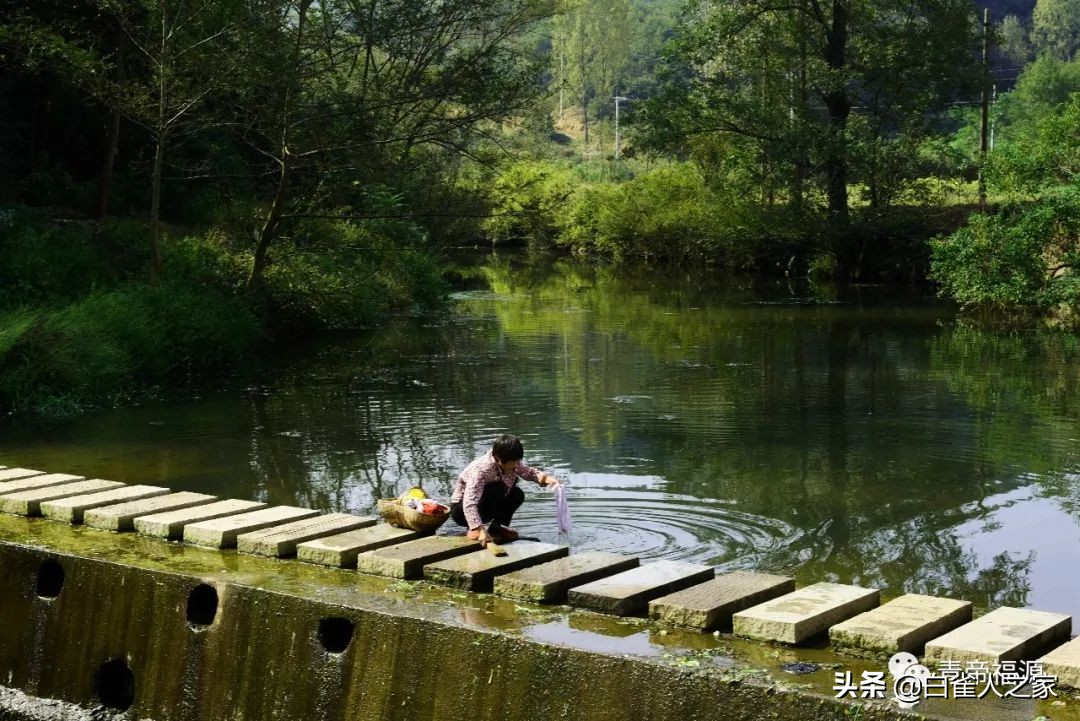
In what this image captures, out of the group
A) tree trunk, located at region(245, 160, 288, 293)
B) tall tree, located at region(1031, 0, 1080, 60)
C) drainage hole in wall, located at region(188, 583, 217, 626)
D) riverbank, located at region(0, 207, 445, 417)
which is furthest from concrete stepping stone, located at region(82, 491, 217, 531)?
tall tree, located at region(1031, 0, 1080, 60)

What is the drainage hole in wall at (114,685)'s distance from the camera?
6.98 metres

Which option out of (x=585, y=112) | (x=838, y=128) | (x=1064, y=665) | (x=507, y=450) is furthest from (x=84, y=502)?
(x=585, y=112)

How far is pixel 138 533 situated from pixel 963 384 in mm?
13363

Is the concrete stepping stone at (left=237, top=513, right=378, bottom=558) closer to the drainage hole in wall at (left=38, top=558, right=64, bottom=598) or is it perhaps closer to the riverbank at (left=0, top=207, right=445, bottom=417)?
the drainage hole in wall at (left=38, top=558, right=64, bottom=598)

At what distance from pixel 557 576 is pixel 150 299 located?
14952 millimetres

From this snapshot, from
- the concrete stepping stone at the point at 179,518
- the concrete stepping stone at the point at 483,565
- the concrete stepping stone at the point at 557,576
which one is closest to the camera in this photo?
the concrete stepping stone at the point at 557,576

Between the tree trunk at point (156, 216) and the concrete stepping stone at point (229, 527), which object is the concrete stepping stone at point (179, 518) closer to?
the concrete stepping stone at point (229, 527)

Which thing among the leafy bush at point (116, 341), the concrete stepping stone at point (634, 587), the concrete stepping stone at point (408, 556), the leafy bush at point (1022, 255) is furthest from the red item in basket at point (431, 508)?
the leafy bush at point (1022, 255)

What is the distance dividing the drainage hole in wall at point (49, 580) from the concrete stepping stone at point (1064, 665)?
5078mm

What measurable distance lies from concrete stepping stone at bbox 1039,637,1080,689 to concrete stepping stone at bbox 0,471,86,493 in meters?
6.19

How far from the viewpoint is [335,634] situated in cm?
625

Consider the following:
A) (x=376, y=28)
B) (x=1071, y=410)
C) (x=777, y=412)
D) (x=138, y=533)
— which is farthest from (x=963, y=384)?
(x=138, y=533)

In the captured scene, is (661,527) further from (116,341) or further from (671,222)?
(671,222)

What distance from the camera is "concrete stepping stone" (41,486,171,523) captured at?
7777 millimetres
